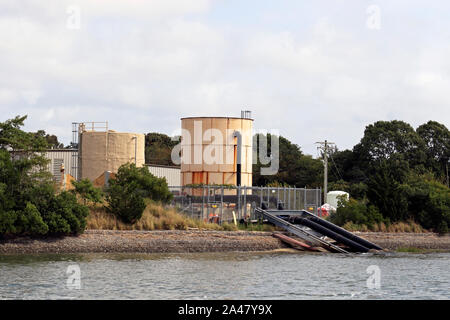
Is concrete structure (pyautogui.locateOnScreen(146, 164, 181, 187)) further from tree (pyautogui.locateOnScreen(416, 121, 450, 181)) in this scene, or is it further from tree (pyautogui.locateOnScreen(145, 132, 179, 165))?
tree (pyautogui.locateOnScreen(416, 121, 450, 181))

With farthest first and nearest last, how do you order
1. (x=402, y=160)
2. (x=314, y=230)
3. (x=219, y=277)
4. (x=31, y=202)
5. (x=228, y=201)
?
(x=402, y=160)
(x=228, y=201)
(x=314, y=230)
(x=31, y=202)
(x=219, y=277)

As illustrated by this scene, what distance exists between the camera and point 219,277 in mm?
33125

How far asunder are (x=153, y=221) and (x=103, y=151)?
17.2 metres

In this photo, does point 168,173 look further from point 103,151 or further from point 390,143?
A: point 390,143

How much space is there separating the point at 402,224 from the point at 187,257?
69.5ft

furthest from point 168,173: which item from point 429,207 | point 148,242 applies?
point 148,242

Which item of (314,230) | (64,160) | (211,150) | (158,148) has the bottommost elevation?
(314,230)

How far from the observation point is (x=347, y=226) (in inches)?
2149

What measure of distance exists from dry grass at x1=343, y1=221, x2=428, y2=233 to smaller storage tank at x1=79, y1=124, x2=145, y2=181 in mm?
19761

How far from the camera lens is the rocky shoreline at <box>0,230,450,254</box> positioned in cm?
4234

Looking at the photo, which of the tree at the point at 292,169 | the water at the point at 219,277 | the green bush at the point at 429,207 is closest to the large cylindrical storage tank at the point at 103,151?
the water at the point at 219,277

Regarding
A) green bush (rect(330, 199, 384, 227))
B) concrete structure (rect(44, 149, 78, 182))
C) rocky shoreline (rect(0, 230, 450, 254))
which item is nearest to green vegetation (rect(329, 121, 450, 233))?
green bush (rect(330, 199, 384, 227))
